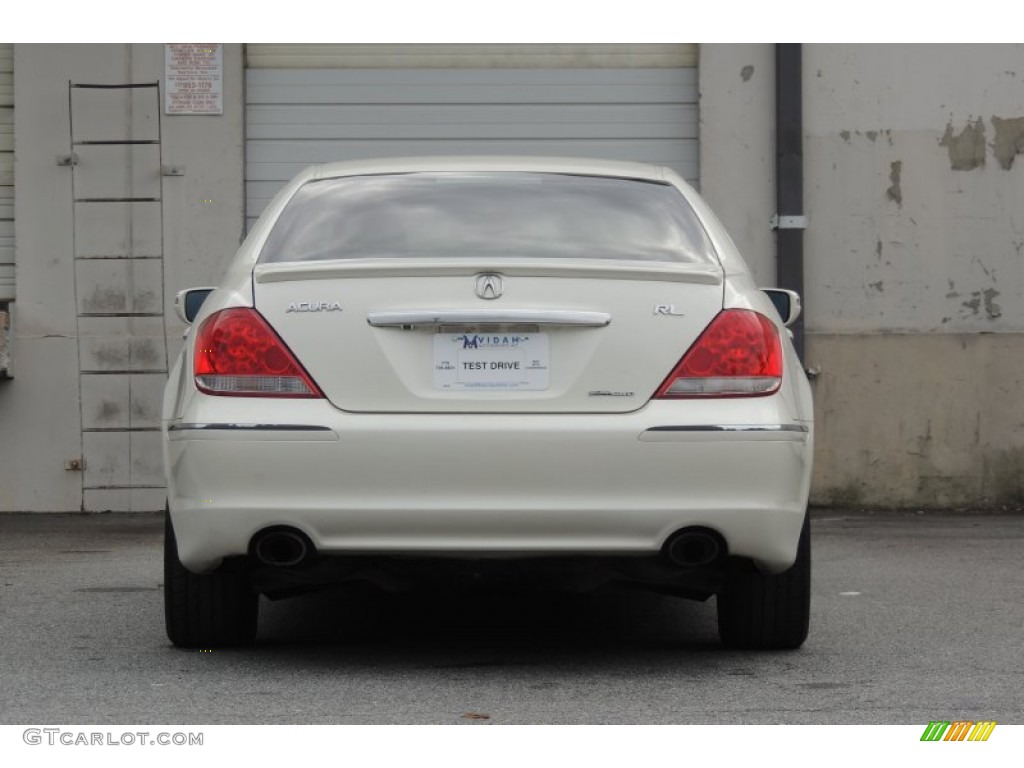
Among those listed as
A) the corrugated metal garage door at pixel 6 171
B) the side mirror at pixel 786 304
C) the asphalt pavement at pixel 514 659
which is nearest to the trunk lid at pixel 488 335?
the asphalt pavement at pixel 514 659

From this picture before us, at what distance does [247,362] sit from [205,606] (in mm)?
925

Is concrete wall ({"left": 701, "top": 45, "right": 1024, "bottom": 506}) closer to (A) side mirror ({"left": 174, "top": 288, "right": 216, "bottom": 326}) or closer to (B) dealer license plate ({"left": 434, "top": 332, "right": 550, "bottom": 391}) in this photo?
(A) side mirror ({"left": 174, "top": 288, "right": 216, "bottom": 326})

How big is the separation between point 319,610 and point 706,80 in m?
6.50

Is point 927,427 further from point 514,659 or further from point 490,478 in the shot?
point 490,478

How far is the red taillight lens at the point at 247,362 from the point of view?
4.79 meters

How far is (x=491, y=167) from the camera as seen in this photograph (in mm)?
5664

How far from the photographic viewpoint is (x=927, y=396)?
39.3 ft

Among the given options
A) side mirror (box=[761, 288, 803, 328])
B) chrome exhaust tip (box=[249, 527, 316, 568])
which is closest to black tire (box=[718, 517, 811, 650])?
side mirror (box=[761, 288, 803, 328])

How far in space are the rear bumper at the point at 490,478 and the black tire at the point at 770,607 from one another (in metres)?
0.57

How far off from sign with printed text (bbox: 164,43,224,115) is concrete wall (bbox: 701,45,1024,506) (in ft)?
10.7

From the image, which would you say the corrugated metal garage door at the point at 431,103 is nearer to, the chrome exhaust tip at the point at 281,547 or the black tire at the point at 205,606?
the black tire at the point at 205,606

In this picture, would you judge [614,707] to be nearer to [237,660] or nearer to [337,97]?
[237,660]

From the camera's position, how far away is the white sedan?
4707 millimetres

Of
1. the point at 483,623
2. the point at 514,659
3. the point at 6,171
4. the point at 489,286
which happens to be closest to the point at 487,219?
the point at 489,286
